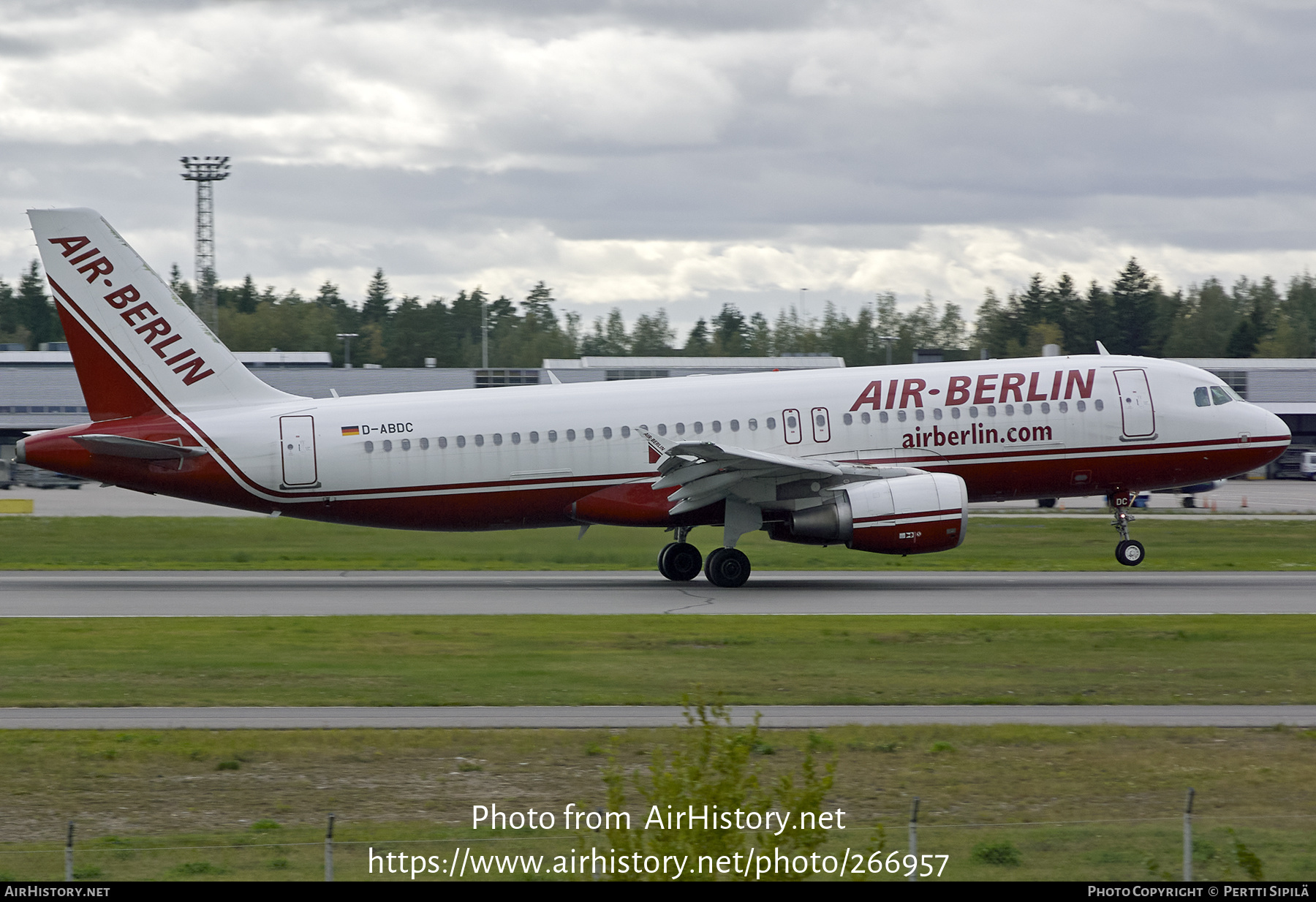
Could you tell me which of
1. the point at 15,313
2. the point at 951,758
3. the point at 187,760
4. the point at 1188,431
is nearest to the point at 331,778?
the point at 187,760

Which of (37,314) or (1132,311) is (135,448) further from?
(37,314)

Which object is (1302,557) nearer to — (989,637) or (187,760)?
(989,637)

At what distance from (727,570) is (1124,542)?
33.0 feet

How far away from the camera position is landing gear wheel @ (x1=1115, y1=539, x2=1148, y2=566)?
1244 inches

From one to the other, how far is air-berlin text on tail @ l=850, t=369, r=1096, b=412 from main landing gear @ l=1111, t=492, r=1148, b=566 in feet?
10.1

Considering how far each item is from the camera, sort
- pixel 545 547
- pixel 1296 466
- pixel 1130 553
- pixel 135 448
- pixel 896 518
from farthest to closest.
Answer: pixel 1296 466 → pixel 545 547 → pixel 1130 553 → pixel 135 448 → pixel 896 518

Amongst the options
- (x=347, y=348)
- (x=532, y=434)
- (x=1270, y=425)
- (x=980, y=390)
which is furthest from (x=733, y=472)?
(x=347, y=348)

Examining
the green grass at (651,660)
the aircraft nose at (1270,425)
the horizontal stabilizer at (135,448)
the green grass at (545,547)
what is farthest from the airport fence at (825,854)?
the aircraft nose at (1270,425)

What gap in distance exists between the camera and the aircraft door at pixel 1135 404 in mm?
30734

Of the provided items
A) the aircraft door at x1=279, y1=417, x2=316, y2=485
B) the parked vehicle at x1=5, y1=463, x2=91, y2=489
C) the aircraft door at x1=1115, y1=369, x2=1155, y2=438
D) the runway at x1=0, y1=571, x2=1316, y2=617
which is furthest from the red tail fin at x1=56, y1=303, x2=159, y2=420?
the parked vehicle at x1=5, y1=463, x2=91, y2=489

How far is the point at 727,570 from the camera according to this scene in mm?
29438

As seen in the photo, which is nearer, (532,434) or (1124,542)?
(532,434)

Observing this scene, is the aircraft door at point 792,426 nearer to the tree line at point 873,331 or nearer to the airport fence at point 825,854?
the airport fence at point 825,854
